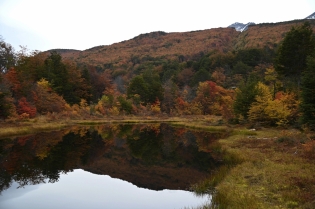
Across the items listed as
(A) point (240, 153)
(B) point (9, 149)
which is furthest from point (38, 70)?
(A) point (240, 153)

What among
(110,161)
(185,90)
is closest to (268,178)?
(110,161)

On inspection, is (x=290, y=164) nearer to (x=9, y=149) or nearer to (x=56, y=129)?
(x=9, y=149)

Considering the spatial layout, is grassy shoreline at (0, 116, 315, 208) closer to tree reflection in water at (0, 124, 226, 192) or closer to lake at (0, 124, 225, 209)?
lake at (0, 124, 225, 209)

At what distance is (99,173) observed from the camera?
21141 millimetres

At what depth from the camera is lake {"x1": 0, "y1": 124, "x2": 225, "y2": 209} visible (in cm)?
1428

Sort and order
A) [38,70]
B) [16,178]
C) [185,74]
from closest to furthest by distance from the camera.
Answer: [16,178], [38,70], [185,74]

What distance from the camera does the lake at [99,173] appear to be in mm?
14281

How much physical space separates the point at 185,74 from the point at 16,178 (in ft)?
370

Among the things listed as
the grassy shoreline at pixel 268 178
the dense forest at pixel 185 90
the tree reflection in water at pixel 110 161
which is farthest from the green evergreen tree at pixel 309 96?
the tree reflection in water at pixel 110 161

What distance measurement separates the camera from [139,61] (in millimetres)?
197750

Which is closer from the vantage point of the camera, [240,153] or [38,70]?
[240,153]

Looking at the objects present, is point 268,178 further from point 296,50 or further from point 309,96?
point 296,50

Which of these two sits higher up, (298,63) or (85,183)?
(298,63)

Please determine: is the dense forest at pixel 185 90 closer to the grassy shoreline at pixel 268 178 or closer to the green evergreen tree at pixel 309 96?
the green evergreen tree at pixel 309 96
